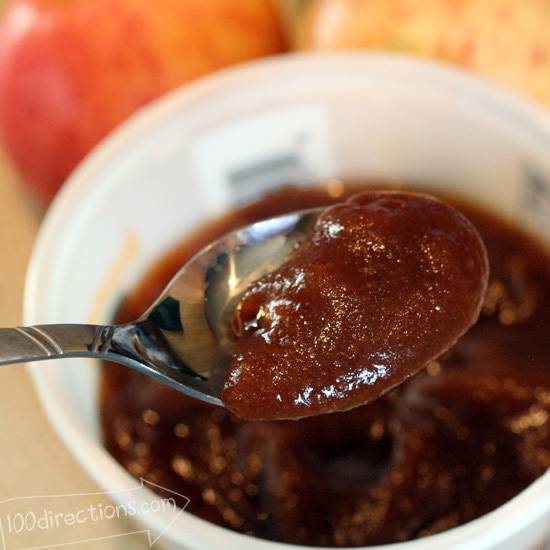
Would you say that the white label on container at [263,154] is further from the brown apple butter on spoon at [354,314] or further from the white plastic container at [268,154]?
the brown apple butter on spoon at [354,314]

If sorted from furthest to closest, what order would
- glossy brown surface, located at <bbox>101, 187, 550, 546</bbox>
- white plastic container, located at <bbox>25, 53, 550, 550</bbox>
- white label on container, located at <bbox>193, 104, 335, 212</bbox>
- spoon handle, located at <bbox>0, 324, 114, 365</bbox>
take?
white label on container, located at <bbox>193, 104, 335, 212</bbox> < white plastic container, located at <bbox>25, 53, 550, 550</bbox> < glossy brown surface, located at <bbox>101, 187, 550, 546</bbox> < spoon handle, located at <bbox>0, 324, 114, 365</bbox>

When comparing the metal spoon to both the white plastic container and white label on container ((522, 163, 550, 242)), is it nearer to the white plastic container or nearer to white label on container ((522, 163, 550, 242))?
the white plastic container

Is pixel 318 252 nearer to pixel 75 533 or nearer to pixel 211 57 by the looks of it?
pixel 75 533

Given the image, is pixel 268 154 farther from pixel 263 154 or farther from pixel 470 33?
pixel 470 33

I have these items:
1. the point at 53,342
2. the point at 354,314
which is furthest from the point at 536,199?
the point at 53,342

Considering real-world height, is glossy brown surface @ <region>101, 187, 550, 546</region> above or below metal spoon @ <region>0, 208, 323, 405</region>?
below

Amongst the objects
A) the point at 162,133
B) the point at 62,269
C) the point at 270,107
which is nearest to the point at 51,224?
the point at 62,269

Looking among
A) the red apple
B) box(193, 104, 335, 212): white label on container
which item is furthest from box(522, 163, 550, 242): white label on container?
the red apple
